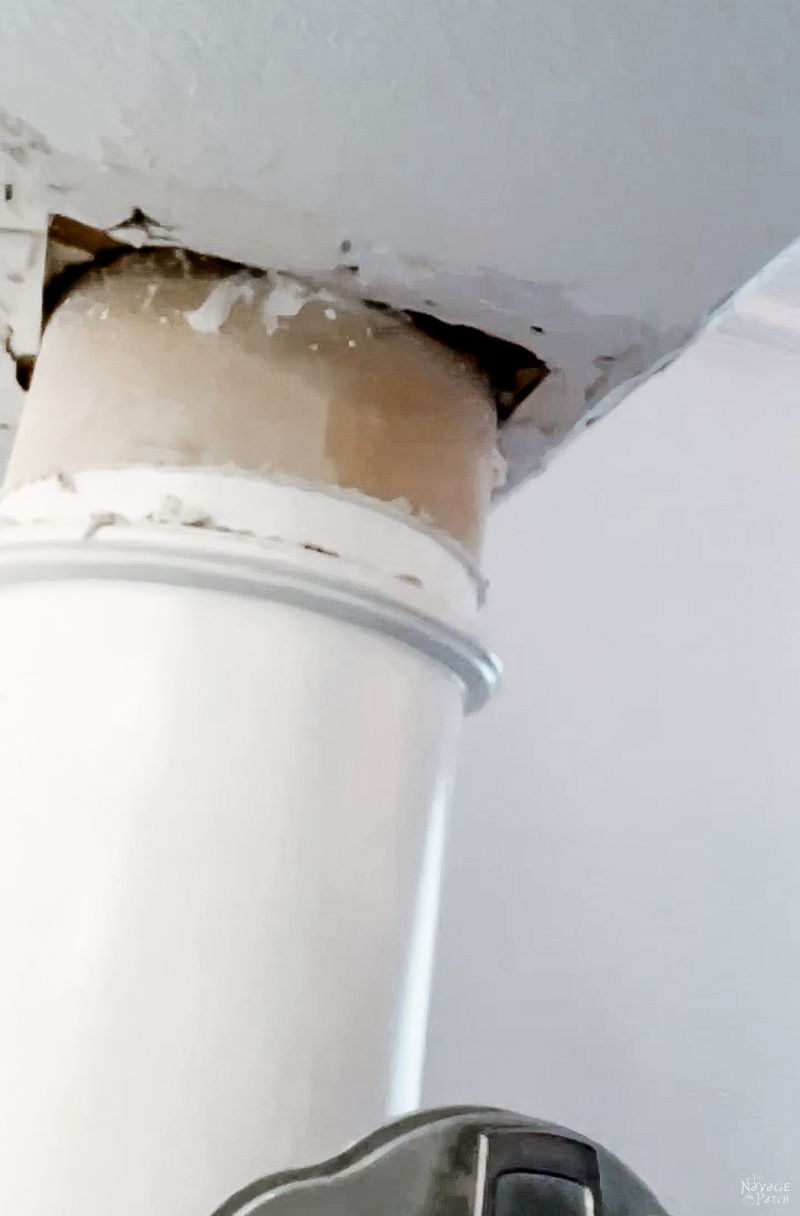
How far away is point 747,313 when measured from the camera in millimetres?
1376

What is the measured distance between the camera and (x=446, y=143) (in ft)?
1.37

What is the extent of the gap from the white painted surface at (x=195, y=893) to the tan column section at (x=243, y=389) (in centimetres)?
8

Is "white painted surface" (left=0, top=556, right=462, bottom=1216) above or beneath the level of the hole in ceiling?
beneath

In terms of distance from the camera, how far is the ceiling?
1.22 feet

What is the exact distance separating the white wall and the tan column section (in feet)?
1.89

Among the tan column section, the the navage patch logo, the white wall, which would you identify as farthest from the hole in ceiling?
the the navage patch logo

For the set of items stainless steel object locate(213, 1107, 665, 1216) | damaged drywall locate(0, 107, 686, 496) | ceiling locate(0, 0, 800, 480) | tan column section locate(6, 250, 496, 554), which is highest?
ceiling locate(0, 0, 800, 480)

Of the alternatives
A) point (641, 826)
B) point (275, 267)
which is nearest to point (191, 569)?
point (275, 267)

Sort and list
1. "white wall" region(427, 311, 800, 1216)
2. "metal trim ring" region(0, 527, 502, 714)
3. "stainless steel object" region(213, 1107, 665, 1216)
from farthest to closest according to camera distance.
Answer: "white wall" region(427, 311, 800, 1216), "metal trim ring" region(0, 527, 502, 714), "stainless steel object" region(213, 1107, 665, 1216)

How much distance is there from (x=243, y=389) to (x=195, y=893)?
24 cm

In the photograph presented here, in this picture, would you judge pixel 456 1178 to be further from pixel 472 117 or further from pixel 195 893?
pixel 472 117

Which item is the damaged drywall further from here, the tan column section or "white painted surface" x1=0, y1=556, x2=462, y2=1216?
"white painted surface" x1=0, y1=556, x2=462, y2=1216

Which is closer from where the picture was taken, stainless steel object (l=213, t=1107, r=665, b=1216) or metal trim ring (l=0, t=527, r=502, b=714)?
stainless steel object (l=213, t=1107, r=665, b=1216)

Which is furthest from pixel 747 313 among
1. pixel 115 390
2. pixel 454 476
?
pixel 115 390
